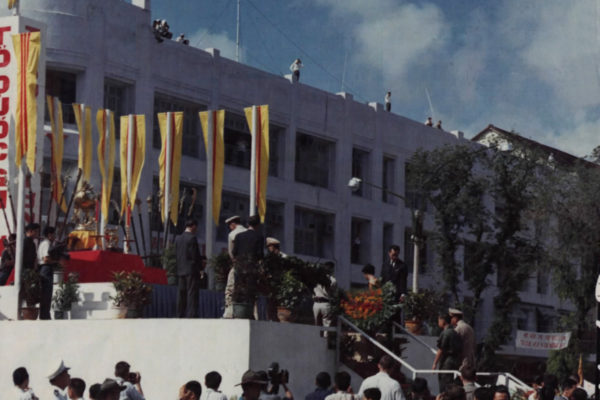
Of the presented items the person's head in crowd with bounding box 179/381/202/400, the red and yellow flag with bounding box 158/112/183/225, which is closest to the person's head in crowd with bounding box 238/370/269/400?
the person's head in crowd with bounding box 179/381/202/400

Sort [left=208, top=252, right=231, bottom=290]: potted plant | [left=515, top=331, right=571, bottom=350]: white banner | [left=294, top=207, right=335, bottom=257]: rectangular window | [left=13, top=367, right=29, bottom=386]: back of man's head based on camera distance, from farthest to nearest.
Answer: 1. [left=294, top=207, right=335, bottom=257]: rectangular window
2. [left=515, top=331, right=571, bottom=350]: white banner
3. [left=208, top=252, right=231, bottom=290]: potted plant
4. [left=13, top=367, right=29, bottom=386]: back of man's head

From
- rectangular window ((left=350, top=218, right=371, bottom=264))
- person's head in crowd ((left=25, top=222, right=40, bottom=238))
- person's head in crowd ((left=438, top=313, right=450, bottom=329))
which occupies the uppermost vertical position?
rectangular window ((left=350, top=218, right=371, bottom=264))

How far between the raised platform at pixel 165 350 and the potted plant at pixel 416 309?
141 inches

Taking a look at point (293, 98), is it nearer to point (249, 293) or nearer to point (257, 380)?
point (249, 293)

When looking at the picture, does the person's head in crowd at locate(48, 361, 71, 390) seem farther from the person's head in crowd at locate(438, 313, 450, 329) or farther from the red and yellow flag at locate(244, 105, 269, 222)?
the red and yellow flag at locate(244, 105, 269, 222)

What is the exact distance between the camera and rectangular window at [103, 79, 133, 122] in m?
42.9

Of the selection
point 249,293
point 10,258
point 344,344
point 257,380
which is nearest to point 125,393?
point 257,380

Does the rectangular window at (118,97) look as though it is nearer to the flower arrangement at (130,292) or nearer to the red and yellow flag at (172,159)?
the red and yellow flag at (172,159)

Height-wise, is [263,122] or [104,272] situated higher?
[263,122]

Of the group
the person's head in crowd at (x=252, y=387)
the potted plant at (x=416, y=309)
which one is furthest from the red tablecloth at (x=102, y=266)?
the person's head in crowd at (x=252, y=387)

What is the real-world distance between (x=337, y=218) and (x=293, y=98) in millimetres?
6244

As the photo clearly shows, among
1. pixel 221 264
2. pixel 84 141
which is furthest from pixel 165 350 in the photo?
pixel 84 141

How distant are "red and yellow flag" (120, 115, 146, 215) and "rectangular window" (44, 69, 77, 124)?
1001cm

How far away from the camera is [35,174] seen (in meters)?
27.8
